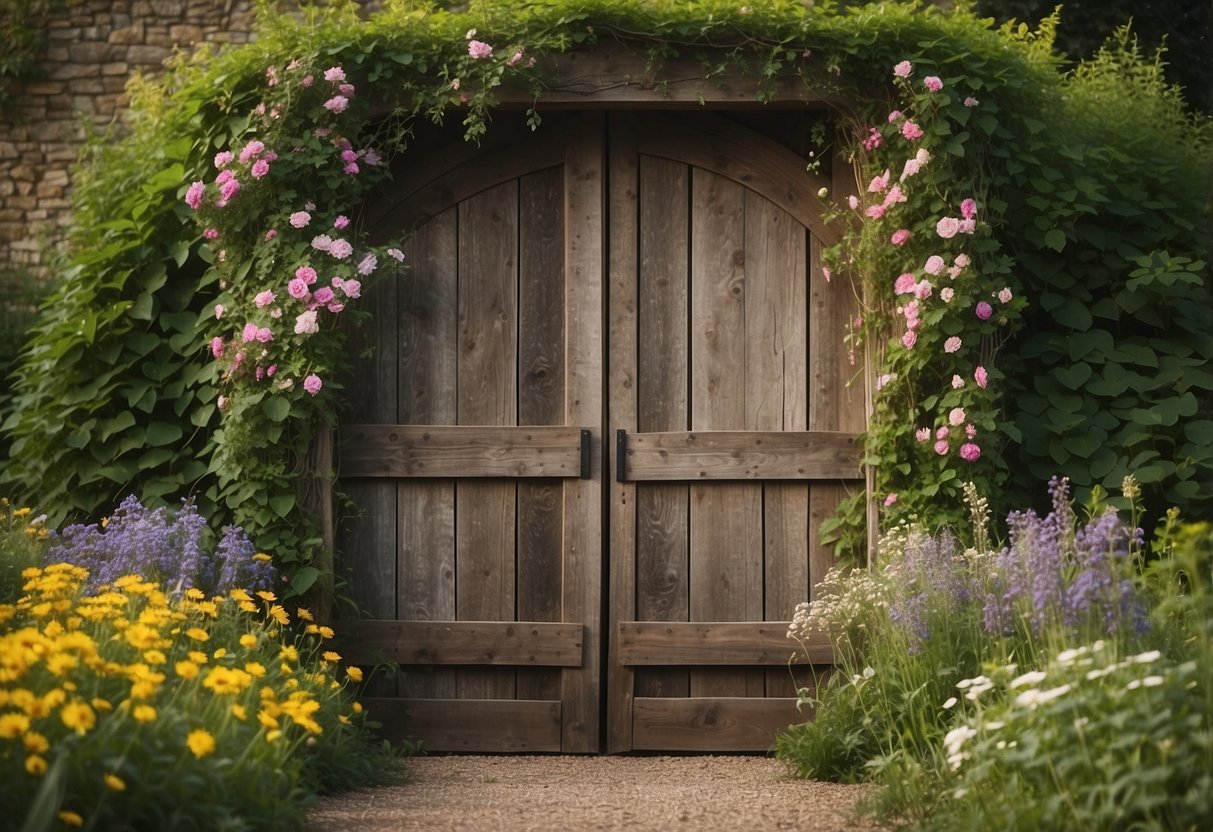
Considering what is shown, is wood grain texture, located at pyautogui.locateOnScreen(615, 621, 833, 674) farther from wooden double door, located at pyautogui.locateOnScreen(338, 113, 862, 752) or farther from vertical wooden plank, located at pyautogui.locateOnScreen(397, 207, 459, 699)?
vertical wooden plank, located at pyautogui.locateOnScreen(397, 207, 459, 699)

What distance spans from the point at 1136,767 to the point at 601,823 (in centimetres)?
154

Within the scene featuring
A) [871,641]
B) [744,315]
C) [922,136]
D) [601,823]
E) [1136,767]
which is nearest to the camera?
[1136,767]

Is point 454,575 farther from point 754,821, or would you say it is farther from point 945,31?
point 945,31

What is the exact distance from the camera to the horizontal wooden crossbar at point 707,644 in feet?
17.3

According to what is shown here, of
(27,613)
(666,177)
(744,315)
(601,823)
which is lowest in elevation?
(601,823)

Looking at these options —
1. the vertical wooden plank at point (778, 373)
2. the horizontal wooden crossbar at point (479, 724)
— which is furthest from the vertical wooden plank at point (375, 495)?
the vertical wooden plank at point (778, 373)

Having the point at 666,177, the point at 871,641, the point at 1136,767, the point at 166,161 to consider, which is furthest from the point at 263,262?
the point at 1136,767

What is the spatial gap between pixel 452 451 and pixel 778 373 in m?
1.40

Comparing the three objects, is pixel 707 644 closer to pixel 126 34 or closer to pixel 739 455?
pixel 739 455

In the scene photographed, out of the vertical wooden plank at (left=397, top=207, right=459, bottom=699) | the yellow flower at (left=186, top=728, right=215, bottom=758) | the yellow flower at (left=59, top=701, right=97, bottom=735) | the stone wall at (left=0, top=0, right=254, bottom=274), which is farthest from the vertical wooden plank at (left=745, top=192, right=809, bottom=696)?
the stone wall at (left=0, top=0, right=254, bottom=274)

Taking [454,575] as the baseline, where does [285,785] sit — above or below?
below

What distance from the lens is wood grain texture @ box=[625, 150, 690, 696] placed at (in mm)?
5352

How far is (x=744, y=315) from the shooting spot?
5422mm

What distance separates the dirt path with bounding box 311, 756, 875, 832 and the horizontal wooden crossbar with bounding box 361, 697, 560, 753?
69mm
